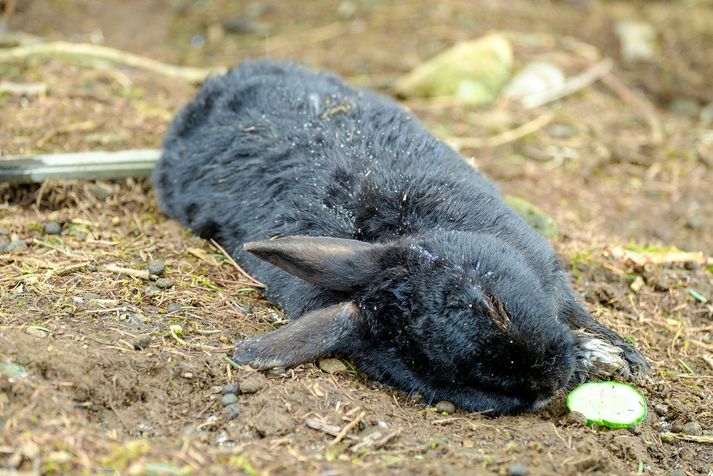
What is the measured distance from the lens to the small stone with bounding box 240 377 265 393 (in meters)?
3.83

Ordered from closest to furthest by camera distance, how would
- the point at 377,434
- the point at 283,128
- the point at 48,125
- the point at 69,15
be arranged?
the point at 377,434, the point at 283,128, the point at 48,125, the point at 69,15

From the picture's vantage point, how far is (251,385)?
3840 mm

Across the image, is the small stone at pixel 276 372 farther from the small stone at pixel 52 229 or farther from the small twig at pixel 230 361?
the small stone at pixel 52 229

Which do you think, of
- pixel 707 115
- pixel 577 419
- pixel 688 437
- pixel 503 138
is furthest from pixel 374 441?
pixel 707 115

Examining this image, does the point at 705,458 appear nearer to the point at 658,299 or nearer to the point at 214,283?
the point at 658,299

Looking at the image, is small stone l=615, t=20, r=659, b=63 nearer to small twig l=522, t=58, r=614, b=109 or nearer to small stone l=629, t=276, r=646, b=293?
small twig l=522, t=58, r=614, b=109

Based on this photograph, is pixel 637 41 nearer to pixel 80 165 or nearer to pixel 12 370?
pixel 80 165

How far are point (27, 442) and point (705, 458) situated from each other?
3214mm

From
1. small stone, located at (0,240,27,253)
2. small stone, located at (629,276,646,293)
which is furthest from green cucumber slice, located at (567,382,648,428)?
small stone, located at (0,240,27,253)

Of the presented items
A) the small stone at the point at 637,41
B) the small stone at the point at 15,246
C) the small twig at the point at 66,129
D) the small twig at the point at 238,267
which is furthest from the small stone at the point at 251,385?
the small stone at the point at 637,41

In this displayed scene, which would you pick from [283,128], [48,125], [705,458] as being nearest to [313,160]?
[283,128]

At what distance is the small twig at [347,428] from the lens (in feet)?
11.7

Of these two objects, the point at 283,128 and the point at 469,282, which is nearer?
the point at 469,282

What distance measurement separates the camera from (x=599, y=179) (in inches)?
307
